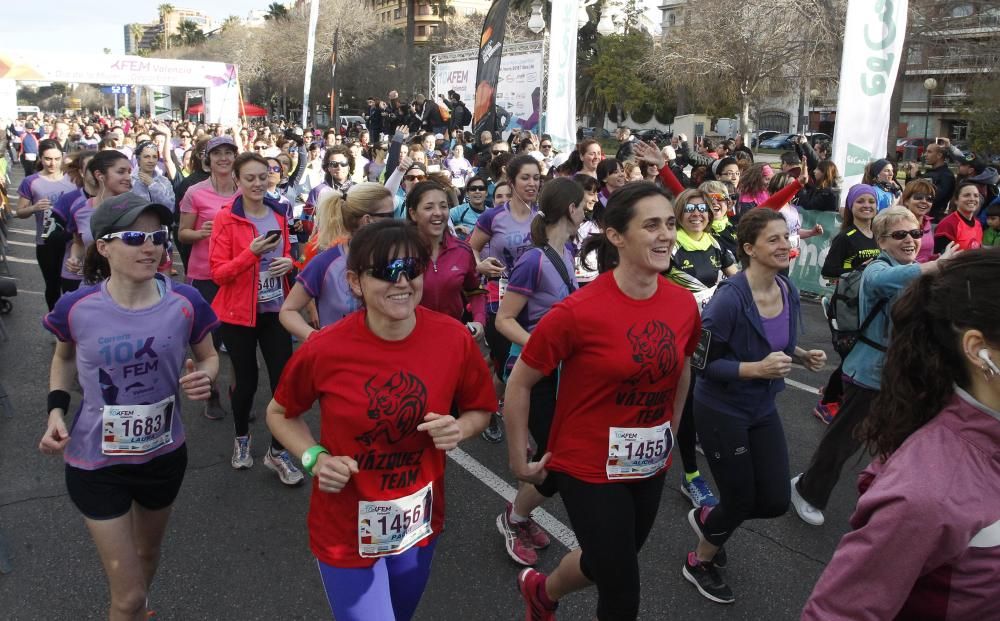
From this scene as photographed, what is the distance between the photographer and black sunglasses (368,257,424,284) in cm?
232

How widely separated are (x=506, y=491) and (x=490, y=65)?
35.0 feet

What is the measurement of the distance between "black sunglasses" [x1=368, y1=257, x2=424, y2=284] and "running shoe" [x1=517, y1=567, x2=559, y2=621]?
1.44 metres

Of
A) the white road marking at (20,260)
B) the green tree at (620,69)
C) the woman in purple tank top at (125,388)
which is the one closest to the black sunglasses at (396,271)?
the woman in purple tank top at (125,388)

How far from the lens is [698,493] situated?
4504 mm

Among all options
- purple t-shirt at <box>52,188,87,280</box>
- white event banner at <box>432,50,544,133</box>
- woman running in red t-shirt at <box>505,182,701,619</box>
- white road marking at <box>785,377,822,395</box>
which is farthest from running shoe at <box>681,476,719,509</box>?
white event banner at <box>432,50,544,133</box>

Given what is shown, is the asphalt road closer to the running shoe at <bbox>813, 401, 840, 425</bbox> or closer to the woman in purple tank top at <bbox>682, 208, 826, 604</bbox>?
the woman in purple tank top at <bbox>682, 208, 826, 604</bbox>

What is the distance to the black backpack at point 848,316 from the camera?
416 centimetres

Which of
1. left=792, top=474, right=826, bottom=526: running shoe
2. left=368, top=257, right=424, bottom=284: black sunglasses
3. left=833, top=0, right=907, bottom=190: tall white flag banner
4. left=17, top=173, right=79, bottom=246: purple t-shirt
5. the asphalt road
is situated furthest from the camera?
left=833, top=0, right=907, bottom=190: tall white flag banner

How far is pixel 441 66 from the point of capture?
79.3 ft

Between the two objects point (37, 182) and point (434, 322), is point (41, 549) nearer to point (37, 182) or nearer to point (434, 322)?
point (434, 322)

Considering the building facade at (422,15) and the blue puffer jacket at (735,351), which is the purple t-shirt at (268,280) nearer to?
the blue puffer jacket at (735,351)

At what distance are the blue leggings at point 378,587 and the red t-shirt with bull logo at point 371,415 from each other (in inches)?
1.7

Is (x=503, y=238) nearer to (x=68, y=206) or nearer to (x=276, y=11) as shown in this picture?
(x=68, y=206)

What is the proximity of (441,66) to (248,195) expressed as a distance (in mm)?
20693
